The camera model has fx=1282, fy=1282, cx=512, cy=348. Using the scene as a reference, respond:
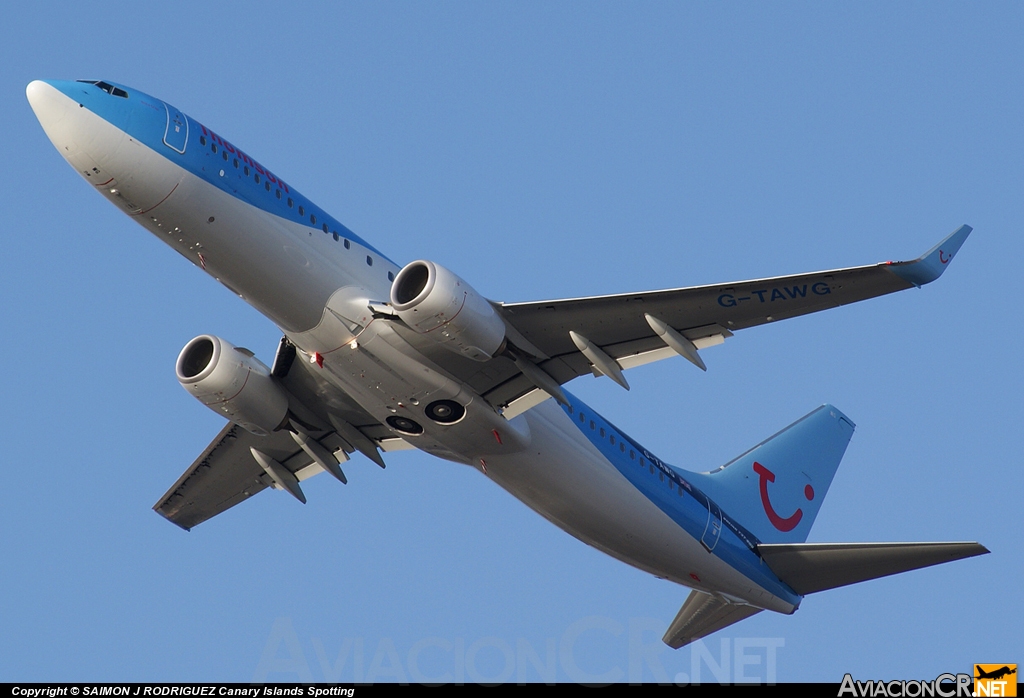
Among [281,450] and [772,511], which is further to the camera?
[772,511]

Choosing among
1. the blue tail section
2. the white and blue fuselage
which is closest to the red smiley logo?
the blue tail section

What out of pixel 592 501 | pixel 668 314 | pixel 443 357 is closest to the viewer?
pixel 668 314

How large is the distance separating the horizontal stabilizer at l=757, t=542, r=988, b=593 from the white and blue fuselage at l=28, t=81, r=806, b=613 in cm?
280

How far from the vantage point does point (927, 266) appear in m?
21.9

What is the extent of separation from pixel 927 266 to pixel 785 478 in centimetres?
1409

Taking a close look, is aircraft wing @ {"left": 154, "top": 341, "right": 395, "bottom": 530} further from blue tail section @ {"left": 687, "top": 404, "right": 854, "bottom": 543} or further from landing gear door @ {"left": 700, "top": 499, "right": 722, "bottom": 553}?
blue tail section @ {"left": 687, "top": 404, "right": 854, "bottom": 543}

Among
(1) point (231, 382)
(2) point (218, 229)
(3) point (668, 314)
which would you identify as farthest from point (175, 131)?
(3) point (668, 314)

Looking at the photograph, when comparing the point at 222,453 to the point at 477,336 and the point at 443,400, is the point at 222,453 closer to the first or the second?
the point at 443,400

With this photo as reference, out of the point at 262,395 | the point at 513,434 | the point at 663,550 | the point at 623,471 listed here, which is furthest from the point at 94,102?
the point at 663,550

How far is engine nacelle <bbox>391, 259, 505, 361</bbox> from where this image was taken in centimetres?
2308

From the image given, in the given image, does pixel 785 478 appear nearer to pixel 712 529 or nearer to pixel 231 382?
pixel 712 529

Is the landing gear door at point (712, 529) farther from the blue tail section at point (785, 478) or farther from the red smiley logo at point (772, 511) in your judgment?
the red smiley logo at point (772, 511)

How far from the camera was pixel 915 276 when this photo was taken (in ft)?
72.0

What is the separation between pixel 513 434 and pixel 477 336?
336 centimetres
